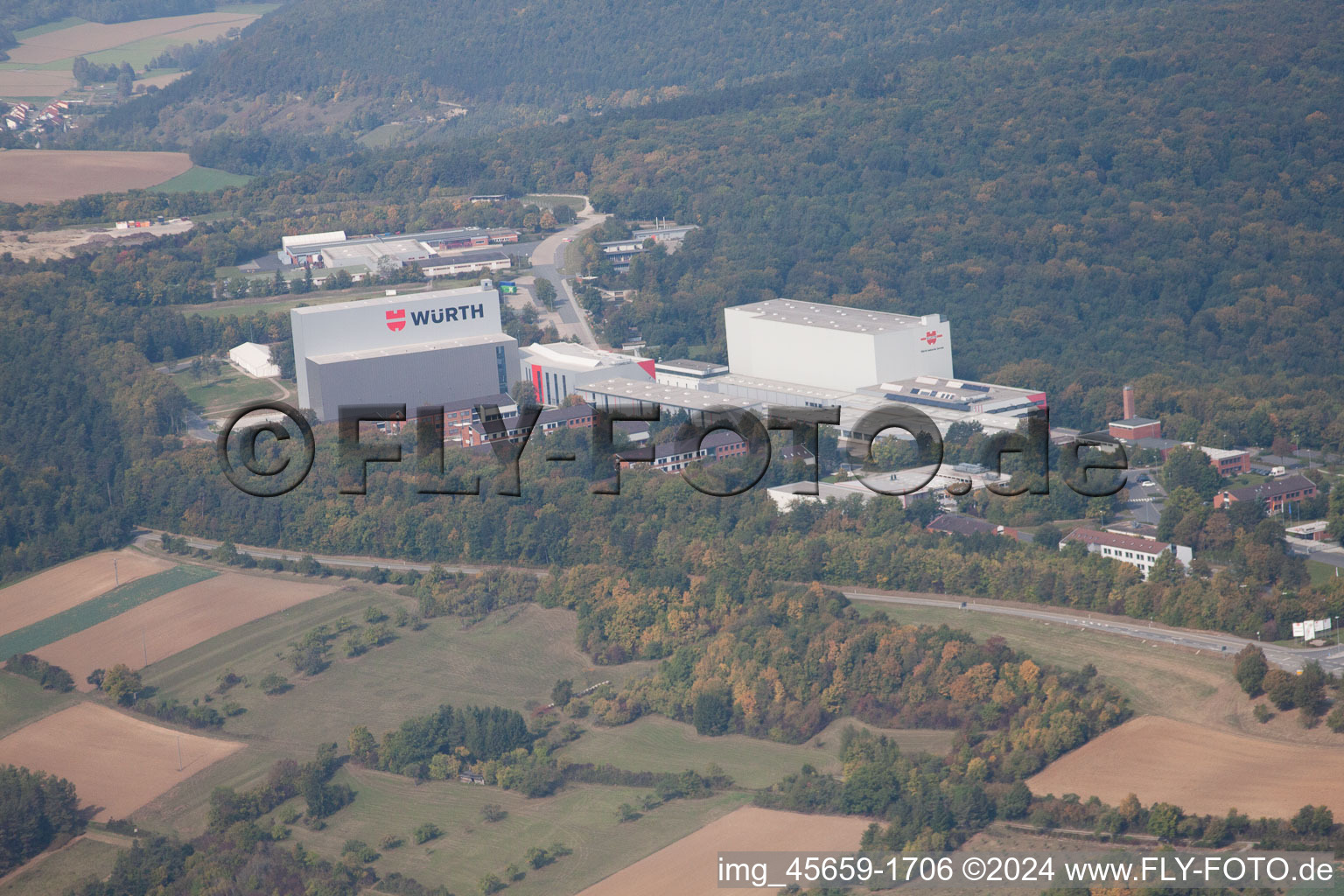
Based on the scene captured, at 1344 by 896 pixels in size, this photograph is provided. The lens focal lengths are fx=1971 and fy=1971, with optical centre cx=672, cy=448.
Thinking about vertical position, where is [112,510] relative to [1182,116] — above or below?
below

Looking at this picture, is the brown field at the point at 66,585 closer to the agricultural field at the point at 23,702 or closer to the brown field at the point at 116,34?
the agricultural field at the point at 23,702

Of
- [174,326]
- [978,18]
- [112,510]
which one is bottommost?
[112,510]

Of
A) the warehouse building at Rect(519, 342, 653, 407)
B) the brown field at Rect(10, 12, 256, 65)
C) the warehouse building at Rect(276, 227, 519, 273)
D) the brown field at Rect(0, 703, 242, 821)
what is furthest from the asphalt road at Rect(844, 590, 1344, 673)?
the brown field at Rect(10, 12, 256, 65)

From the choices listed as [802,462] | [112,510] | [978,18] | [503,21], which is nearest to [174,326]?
[112,510]

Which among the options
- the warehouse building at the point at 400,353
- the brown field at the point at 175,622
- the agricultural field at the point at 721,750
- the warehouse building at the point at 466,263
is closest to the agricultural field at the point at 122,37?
the warehouse building at the point at 466,263

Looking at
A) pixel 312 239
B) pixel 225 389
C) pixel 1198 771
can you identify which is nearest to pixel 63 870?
pixel 1198 771

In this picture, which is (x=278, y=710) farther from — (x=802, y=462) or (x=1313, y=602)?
(x=1313, y=602)
